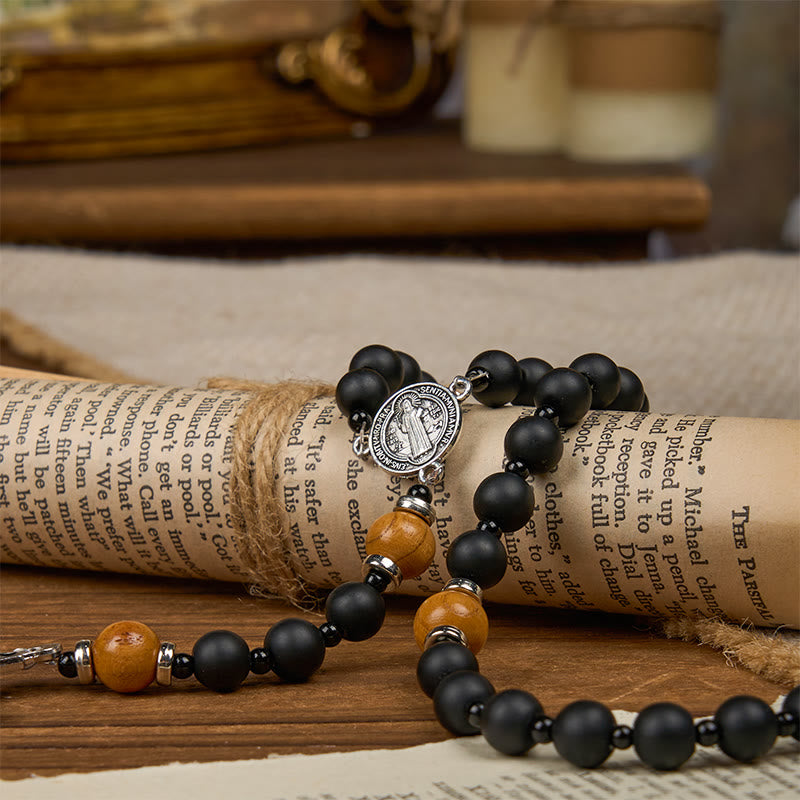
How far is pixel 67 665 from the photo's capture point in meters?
0.44

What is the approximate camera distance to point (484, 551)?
44cm

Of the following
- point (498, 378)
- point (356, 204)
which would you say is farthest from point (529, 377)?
point (356, 204)

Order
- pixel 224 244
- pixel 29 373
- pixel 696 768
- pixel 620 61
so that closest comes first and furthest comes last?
pixel 696 768 → pixel 29 373 → pixel 620 61 → pixel 224 244

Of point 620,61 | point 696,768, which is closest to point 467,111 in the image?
point 620,61

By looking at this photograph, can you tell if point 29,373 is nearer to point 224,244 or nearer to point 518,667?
point 518,667

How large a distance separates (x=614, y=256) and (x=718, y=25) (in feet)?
0.94

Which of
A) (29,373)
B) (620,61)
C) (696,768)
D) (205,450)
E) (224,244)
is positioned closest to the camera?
(696,768)

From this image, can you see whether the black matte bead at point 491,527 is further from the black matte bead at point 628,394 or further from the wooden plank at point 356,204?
the wooden plank at point 356,204

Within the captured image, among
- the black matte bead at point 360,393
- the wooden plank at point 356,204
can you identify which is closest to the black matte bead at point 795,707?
the black matte bead at point 360,393

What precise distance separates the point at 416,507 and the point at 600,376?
11 centimetres

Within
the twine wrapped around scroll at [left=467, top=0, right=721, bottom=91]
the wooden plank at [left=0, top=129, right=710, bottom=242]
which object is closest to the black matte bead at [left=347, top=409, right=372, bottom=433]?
the wooden plank at [left=0, top=129, right=710, bottom=242]

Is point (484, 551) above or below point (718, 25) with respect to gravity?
below

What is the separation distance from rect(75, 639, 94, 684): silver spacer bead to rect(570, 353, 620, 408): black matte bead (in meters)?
0.24

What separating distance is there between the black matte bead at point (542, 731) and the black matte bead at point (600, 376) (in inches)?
6.9
